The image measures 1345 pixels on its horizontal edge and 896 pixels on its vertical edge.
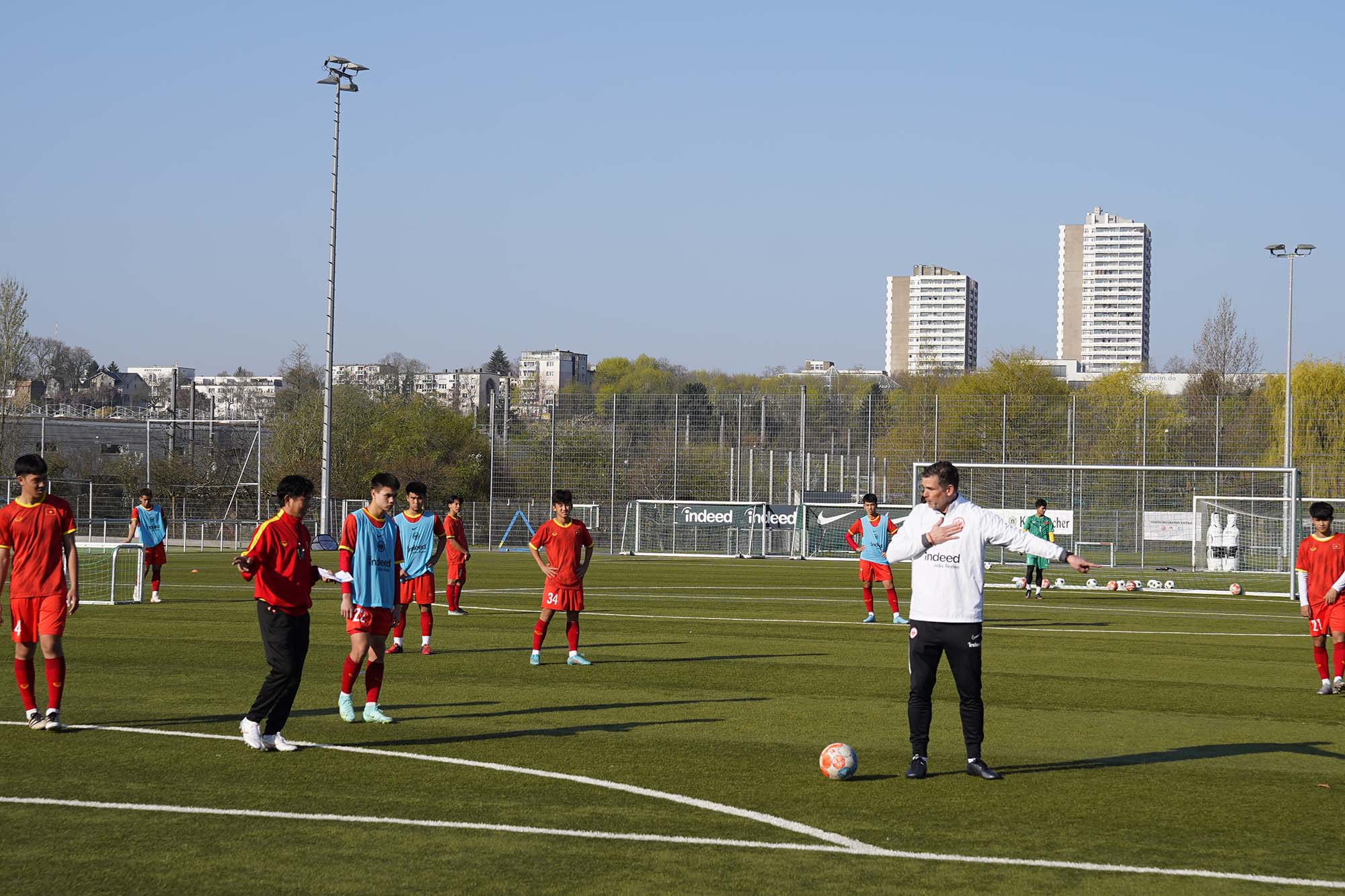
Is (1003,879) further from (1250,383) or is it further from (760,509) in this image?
(1250,383)

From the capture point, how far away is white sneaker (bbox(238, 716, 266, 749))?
8.94m

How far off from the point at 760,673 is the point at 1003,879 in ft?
25.3

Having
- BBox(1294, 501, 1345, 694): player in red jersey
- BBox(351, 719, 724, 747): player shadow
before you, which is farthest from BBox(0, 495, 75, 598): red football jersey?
BBox(1294, 501, 1345, 694): player in red jersey

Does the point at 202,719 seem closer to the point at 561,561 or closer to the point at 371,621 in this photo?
the point at 371,621

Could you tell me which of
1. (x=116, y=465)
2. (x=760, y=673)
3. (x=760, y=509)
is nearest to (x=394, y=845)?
(x=760, y=673)

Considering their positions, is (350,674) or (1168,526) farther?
(1168,526)

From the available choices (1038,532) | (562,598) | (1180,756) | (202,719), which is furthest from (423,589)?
(1038,532)

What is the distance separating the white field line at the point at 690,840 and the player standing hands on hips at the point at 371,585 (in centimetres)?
274

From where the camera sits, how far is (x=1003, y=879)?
6.12 metres

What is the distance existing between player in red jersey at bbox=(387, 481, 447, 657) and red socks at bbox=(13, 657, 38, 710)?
5.35 meters

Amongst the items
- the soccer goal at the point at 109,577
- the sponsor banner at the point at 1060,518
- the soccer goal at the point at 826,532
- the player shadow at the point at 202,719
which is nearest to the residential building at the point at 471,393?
the soccer goal at the point at 826,532

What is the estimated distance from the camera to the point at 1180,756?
941 cm

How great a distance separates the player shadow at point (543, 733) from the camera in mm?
9492

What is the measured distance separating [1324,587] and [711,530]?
33896 millimetres
